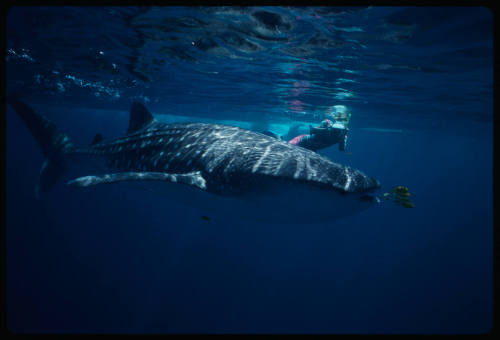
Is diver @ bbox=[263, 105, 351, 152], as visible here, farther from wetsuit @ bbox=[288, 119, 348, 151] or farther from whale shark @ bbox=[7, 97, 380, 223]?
whale shark @ bbox=[7, 97, 380, 223]

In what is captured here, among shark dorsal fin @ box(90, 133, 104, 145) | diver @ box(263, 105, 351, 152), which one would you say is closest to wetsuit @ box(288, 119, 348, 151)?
diver @ box(263, 105, 351, 152)

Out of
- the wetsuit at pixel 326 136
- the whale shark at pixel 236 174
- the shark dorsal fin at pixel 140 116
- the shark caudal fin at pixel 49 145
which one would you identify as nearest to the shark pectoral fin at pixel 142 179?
the whale shark at pixel 236 174

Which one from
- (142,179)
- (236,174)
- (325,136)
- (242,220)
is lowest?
(242,220)

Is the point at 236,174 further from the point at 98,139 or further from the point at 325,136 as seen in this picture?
the point at 325,136

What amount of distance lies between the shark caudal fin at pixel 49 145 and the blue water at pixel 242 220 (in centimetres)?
116

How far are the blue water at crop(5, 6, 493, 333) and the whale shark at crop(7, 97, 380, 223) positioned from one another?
132cm

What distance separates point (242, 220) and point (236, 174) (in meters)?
21.6

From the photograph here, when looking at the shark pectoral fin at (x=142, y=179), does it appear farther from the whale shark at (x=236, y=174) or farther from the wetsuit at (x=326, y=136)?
the wetsuit at (x=326, y=136)

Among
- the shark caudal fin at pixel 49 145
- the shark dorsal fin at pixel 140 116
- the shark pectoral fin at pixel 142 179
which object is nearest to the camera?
the shark pectoral fin at pixel 142 179

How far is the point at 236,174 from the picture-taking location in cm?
414

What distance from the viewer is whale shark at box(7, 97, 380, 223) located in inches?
134

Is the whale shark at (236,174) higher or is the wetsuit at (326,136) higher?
the whale shark at (236,174)

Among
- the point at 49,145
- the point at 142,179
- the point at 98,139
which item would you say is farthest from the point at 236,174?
the point at 49,145

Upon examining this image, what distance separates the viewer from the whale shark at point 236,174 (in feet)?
11.2
